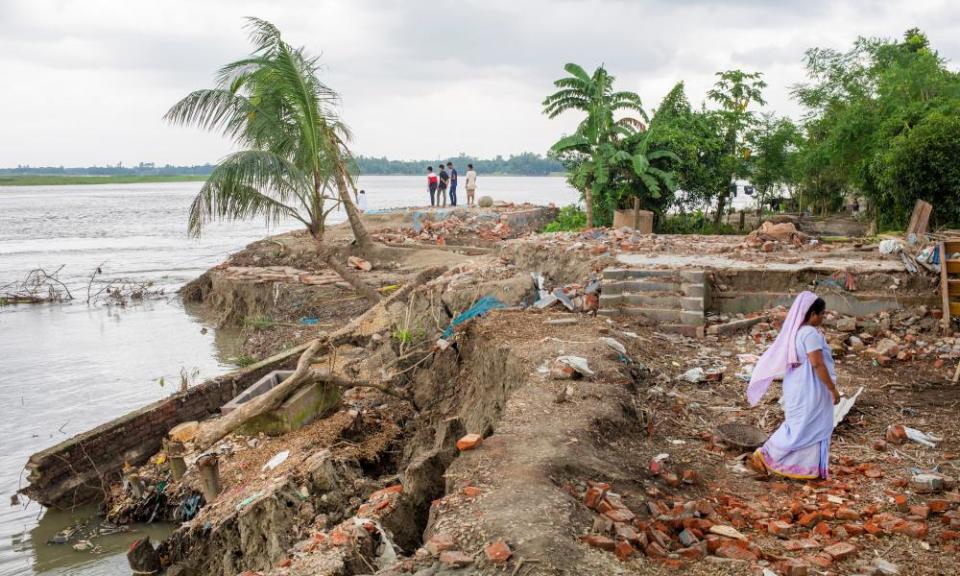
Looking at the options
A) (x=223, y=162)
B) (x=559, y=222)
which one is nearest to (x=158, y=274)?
(x=559, y=222)

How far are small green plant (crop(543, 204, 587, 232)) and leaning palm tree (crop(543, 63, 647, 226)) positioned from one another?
2.83 metres

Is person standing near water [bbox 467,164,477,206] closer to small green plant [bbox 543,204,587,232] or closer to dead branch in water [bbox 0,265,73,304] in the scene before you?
small green plant [bbox 543,204,587,232]

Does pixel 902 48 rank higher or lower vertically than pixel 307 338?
higher

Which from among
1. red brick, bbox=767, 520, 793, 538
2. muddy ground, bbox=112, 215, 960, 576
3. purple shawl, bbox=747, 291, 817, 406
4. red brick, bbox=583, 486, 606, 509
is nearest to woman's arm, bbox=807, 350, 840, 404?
purple shawl, bbox=747, 291, 817, 406

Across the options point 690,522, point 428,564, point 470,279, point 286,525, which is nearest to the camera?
point 428,564

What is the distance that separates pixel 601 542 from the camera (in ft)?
11.7

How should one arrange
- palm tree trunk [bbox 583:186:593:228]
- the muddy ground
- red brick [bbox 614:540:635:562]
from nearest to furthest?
red brick [bbox 614:540:635:562]
the muddy ground
palm tree trunk [bbox 583:186:593:228]

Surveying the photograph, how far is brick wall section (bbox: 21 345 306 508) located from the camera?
766 centimetres

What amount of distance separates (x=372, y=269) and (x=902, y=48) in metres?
13.9

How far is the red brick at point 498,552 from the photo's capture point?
11.0 ft

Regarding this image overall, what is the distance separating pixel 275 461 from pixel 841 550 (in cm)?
506

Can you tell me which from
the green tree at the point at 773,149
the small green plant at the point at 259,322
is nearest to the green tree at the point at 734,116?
the green tree at the point at 773,149

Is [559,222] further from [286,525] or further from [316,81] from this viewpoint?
[286,525]

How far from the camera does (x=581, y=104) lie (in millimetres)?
18078
